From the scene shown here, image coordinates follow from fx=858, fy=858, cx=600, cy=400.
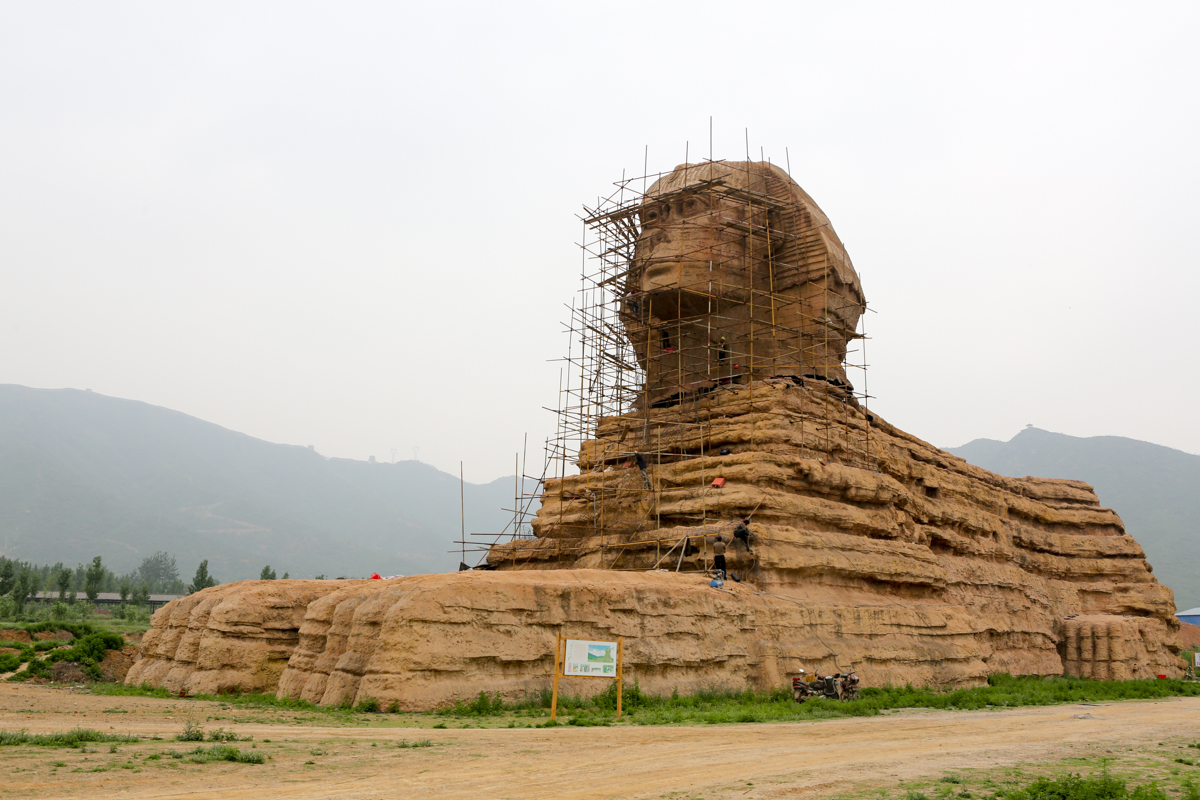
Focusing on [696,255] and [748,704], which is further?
[696,255]

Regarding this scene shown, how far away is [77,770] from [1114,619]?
32353 millimetres

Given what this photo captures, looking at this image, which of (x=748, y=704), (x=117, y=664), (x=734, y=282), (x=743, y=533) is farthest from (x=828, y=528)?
(x=117, y=664)

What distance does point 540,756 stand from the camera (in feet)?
33.0

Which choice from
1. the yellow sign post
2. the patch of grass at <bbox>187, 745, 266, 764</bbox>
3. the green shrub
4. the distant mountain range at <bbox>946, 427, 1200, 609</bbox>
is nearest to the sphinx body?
the yellow sign post

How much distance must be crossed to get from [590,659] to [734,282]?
14.0 m

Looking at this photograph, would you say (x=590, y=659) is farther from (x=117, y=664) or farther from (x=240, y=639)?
(x=117, y=664)

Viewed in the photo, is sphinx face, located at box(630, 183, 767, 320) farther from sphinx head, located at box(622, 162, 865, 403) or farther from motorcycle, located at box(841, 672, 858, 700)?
motorcycle, located at box(841, 672, 858, 700)

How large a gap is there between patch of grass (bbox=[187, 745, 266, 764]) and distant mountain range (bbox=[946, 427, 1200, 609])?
5703 inches

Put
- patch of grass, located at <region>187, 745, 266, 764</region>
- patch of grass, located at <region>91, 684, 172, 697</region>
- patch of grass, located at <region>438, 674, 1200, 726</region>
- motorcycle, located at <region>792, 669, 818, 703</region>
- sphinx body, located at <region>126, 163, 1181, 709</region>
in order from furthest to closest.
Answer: patch of grass, located at <region>91, 684, 172, 697</region> → motorcycle, located at <region>792, 669, 818, 703</region> → sphinx body, located at <region>126, 163, 1181, 709</region> → patch of grass, located at <region>438, 674, 1200, 726</region> → patch of grass, located at <region>187, 745, 266, 764</region>

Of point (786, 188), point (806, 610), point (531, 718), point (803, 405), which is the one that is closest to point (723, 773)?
point (531, 718)

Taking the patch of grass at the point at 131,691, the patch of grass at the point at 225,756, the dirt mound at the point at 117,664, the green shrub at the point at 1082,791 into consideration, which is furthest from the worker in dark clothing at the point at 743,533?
the dirt mound at the point at 117,664

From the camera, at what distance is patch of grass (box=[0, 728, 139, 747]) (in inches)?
408

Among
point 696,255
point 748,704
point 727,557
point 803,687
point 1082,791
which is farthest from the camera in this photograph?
point 696,255

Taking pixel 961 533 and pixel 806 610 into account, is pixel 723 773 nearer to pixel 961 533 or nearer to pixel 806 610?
pixel 806 610
